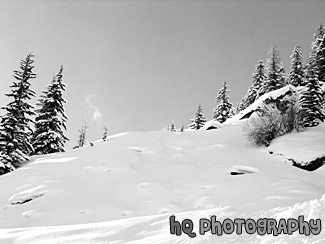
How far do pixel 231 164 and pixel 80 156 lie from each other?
23.6 feet

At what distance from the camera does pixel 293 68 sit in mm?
30828

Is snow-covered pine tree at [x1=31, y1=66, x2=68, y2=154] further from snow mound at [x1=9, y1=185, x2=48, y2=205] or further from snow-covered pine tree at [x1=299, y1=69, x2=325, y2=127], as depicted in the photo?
snow-covered pine tree at [x1=299, y1=69, x2=325, y2=127]

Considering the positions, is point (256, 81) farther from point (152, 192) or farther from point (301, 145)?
point (152, 192)

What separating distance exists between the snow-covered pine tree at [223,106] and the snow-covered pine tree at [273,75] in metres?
4.49

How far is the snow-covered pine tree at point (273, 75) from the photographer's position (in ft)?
100

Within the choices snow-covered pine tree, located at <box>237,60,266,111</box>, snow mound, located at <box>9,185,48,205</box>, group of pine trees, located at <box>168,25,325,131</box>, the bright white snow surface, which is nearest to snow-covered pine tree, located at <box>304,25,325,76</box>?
group of pine trees, located at <box>168,25,325,131</box>

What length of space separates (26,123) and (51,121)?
412cm

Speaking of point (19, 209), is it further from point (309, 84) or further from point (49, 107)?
point (309, 84)

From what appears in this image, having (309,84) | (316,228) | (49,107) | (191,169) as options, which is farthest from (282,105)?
(49,107)

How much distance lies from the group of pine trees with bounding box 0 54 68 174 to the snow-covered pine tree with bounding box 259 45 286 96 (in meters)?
22.8

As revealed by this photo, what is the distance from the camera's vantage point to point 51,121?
66.4 ft

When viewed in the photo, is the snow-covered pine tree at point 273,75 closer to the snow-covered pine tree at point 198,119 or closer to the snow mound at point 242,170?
the snow-covered pine tree at point 198,119

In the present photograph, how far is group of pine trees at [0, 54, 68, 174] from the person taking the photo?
1492cm

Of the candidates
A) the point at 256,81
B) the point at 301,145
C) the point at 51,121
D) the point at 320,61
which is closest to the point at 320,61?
the point at 320,61
